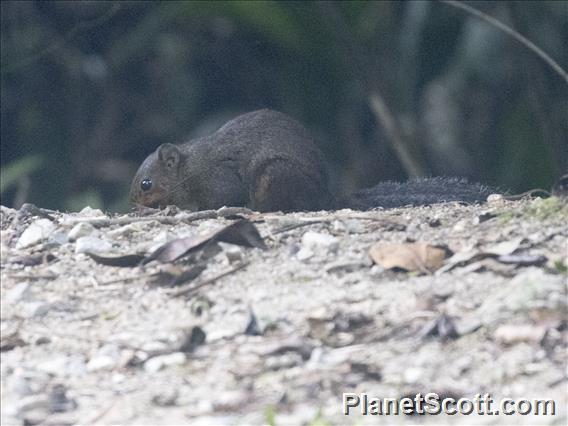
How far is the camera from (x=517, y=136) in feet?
45.0

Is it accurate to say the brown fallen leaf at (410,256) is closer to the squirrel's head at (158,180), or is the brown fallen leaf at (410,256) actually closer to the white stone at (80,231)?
the white stone at (80,231)

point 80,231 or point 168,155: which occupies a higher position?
point 168,155

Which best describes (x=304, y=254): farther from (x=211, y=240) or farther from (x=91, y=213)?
(x=91, y=213)

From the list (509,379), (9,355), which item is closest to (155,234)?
(9,355)

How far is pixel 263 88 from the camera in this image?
15.1 m

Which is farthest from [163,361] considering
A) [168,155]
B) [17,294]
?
[168,155]

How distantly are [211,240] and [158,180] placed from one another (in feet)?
12.1

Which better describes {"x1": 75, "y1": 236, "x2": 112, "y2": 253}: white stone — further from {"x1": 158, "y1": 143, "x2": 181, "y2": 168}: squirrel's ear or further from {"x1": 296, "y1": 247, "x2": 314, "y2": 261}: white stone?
{"x1": 158, "y1": 143, "x2": 181, "y2": 168}: squirrel's ear

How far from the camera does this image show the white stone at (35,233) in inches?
262

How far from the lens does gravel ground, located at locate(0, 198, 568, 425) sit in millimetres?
4773

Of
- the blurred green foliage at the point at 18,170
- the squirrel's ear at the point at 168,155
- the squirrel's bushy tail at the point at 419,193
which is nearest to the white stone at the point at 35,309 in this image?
the squirrel's bushy tail at the point at 419,193

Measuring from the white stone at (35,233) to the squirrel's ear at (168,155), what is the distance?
2.96 metres

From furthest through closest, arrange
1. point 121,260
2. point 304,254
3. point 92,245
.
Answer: point 92,245
point 121,260
point 304,254

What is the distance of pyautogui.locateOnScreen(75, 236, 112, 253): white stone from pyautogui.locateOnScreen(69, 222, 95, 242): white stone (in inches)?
5.4
